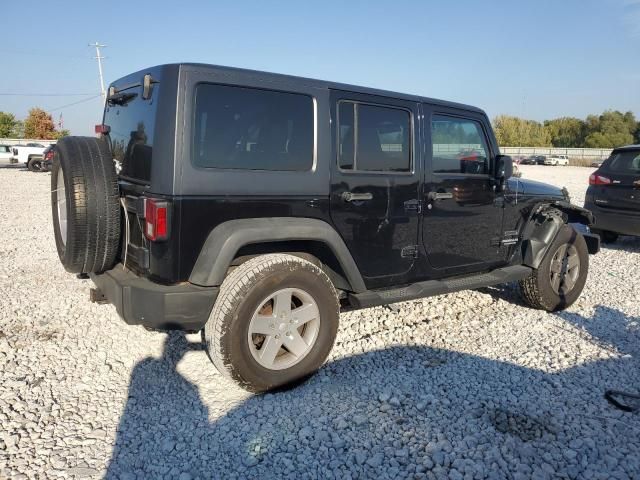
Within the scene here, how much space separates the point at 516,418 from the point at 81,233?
293 cm

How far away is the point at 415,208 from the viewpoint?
374cm

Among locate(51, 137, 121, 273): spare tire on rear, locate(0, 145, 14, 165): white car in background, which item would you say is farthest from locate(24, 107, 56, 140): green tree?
locate(51, 137, 121, 273): spare tire on rear

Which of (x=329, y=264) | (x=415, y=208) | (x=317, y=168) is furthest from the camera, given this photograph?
(x=415, y=208)

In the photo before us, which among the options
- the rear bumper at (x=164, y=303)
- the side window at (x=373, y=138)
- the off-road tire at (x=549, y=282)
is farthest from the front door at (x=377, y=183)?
the off-road tire at (x=549, y=282)

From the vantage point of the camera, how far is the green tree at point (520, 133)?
258 ft

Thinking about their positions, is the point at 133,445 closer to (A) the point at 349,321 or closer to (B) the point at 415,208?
(A) the point at 349,321

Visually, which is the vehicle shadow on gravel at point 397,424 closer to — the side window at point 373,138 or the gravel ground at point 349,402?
the gravel ground at point 349,402

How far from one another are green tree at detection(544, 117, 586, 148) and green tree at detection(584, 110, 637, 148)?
313 centimetres

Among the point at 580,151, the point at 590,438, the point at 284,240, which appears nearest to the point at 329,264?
the point at 284,240

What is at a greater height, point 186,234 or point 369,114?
point 369,114

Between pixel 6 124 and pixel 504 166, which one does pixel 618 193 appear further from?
pixel 6 124

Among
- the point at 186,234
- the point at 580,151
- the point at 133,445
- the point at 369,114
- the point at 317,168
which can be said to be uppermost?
the point at 580,151

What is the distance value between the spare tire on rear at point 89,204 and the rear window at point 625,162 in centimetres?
731

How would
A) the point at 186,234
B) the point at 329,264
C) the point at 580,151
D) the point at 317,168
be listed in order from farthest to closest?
the point at 580,151 → the point at 329,264 → the point at 317,168 → the point at 186,234
